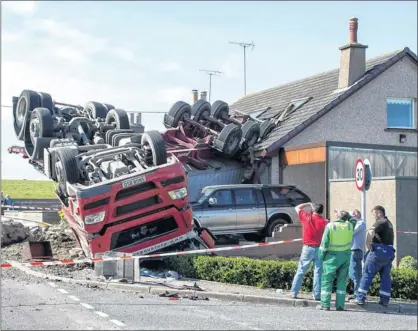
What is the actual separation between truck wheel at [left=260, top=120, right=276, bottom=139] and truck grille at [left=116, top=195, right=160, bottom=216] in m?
9.70

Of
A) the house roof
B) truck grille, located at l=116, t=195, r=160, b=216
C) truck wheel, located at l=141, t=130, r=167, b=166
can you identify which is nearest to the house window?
the house roof

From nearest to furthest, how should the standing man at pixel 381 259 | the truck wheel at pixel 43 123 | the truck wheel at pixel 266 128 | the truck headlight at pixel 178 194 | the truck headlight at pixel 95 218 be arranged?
the standing man at pixel 381 259 < the truck headlight at pixel 95 218 < the truck headlight at pixel 178 194 < the truck wheel at pixel 43 123 < the truck wheel at pixel 266 128

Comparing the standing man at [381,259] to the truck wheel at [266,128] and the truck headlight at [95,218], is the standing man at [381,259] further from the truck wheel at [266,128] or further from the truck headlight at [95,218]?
the truck wheel at [266,128]

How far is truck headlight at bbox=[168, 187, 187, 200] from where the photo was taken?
15050 millimetres

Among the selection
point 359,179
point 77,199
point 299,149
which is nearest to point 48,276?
point 77,199

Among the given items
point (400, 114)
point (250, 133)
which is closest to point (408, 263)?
point (250, 133)

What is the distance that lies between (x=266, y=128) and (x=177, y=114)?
3267 mm

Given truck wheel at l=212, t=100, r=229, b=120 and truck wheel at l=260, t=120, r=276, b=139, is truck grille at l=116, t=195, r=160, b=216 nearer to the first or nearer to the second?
truck wheel at l=212, t=100, r=229, b=120

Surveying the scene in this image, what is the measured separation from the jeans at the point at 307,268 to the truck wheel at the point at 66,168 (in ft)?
18.0

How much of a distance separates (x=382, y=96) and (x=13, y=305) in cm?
1638

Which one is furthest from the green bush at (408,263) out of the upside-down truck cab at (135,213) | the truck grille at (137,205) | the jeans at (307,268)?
the truck grille at (137,205)

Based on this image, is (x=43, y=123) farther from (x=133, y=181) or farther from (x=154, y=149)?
(x=133, y=181)

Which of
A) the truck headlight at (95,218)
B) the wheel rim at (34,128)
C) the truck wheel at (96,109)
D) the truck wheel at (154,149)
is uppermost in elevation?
the truck wheel at (96,109)

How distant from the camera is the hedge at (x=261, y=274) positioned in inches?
492
